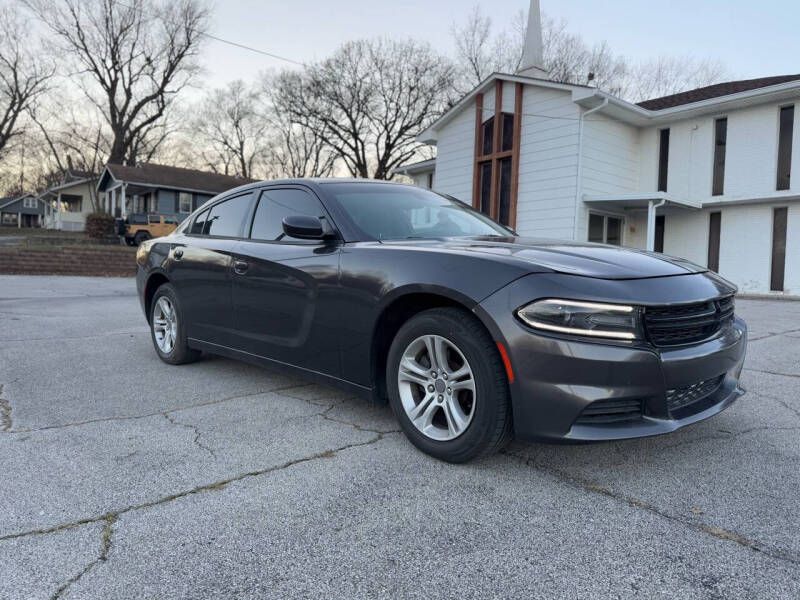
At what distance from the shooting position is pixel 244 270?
404 centimetres

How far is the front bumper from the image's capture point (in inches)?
95.5

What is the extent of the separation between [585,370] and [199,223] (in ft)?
12.2

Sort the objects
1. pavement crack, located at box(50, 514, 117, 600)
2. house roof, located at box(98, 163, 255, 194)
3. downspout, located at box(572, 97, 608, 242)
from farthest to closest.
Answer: house roof, located at box(98, 163, 255, 194), downspout, located at box(572, 97, 608, 242), pavement crack, located at box(50, 514, 117, 600)

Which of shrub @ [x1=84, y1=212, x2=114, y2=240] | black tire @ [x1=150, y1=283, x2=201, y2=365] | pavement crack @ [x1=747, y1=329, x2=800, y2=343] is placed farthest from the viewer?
shrub @ [x1=84, y1=212, x2=114, y2=240]

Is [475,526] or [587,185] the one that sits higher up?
[587,185]

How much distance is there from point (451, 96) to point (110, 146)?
24130mm

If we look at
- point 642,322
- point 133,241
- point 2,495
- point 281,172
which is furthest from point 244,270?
point 281,172

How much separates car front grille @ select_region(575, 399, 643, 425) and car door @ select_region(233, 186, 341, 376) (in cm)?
147

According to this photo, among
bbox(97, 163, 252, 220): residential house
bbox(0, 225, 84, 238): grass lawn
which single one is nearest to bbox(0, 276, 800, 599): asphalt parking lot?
bbox(0, 225, 84, 238): grass lawn

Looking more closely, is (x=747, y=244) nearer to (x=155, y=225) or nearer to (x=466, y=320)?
(x=466, y=320)

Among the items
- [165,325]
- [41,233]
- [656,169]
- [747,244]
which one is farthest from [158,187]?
[165,325]

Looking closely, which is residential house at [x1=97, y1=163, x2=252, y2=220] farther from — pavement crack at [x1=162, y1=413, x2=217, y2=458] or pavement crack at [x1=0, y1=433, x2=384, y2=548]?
pavement crack at [x1=0, y1=433, x2=384, y2=548]

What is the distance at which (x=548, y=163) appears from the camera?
1630 cm

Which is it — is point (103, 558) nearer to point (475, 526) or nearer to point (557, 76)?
point (475, 526)
